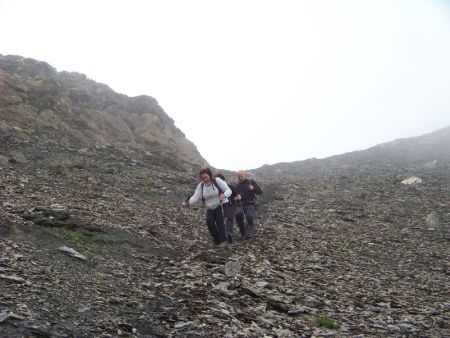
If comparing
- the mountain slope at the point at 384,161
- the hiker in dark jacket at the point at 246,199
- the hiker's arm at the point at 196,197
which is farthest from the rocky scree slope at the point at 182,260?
the mountain slope at the point at 384,161

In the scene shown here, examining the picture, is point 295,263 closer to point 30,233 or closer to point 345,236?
point 345,236

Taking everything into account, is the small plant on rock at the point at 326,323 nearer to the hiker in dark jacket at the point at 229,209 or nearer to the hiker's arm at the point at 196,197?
the hiker in dark jacket at the point at 229,209

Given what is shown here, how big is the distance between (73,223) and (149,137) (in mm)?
25105

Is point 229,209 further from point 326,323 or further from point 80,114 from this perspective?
point 80,114

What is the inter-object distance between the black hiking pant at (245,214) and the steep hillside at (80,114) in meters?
16.3

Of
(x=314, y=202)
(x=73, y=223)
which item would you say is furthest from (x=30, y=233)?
(x=314, y=202)

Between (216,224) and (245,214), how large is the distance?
5.55ft

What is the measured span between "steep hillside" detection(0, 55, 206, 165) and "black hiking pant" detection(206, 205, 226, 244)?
16.5m

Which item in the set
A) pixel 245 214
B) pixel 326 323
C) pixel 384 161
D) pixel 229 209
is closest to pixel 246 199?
pixel 245 214

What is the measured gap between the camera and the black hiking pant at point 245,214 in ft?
58.0

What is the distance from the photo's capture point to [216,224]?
16.8 metres

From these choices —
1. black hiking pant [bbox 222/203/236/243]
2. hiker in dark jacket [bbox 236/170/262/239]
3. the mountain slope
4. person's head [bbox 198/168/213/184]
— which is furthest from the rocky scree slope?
the mountain slope

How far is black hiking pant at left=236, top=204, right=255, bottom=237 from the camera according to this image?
17.7 metres

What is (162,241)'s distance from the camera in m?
17.1
